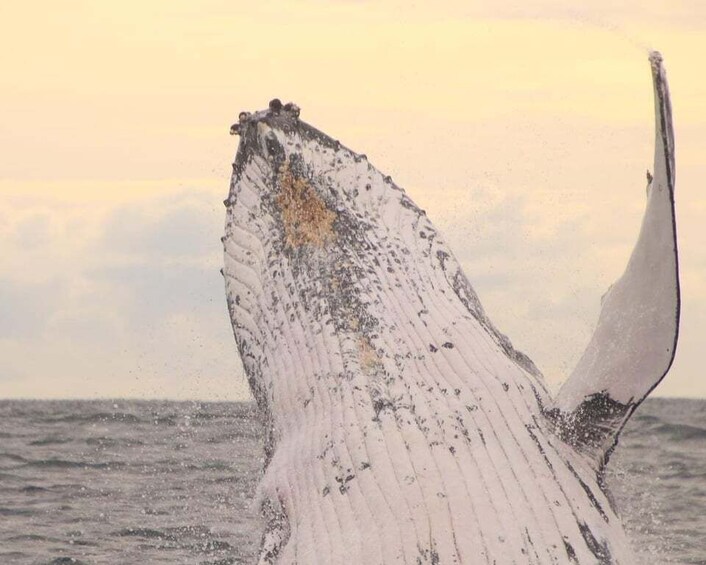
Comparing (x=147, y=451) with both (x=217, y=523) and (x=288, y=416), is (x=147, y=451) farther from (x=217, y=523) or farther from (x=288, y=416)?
(x=288, y=416)

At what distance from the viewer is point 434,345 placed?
5.12 m

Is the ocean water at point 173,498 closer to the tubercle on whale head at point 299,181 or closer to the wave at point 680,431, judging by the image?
the wave at point 680,431

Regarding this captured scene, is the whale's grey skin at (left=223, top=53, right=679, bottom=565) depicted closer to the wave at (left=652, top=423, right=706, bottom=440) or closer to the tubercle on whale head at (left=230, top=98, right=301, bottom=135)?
the tubercle on whale head at (left=230, top=98, right=301, bottom=135)

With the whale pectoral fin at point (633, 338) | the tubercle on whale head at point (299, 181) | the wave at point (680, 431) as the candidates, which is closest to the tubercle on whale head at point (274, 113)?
the tubercle on whale head at point (299, 181)

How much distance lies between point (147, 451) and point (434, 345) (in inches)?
709

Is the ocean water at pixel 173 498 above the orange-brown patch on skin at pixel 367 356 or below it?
above

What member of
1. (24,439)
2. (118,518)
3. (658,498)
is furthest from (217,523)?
(24,439)

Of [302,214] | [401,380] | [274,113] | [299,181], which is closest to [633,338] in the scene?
[401,380]

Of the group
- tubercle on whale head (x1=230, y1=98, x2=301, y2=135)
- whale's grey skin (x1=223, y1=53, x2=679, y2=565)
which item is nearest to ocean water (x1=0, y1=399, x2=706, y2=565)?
whale's grey skin (x1=223, y1=53, x2=679, y2=565)

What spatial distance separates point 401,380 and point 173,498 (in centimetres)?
1011

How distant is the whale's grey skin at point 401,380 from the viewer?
4.34 m

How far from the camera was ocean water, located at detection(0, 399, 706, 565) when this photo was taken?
1069cm

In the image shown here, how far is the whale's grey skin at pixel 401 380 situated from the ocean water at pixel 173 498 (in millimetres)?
509

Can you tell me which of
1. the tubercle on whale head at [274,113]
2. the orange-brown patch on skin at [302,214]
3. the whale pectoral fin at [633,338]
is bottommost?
the whale pectoral fin at [633,338]
